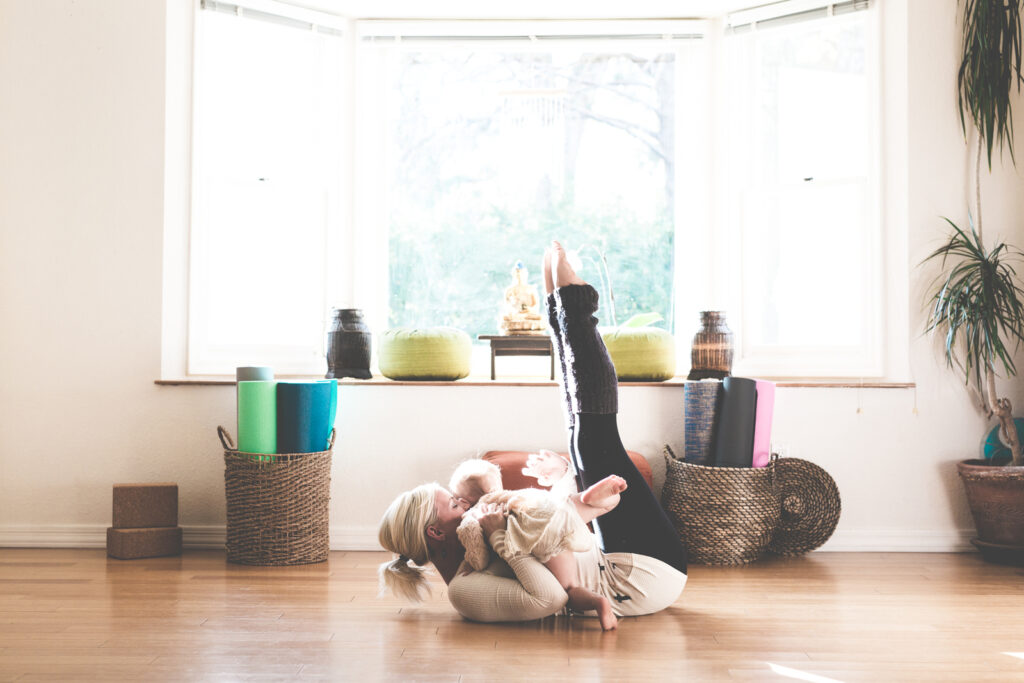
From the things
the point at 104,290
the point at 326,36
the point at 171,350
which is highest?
the point at 326,36

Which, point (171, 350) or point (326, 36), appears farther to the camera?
point (326, 36)

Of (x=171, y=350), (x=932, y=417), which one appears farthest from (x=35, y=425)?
(x=932, y=417)

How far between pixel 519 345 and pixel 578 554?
156 cm

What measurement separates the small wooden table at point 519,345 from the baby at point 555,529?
1.45 m

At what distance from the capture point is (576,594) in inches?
103

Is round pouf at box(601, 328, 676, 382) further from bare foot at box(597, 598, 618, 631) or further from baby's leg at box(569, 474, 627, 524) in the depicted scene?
bare foot at box(597, 598, 618, 631)

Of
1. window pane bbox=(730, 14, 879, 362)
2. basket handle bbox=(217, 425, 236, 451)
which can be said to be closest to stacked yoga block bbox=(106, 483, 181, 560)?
basket handle bbox=(217, 425, 236, 451)

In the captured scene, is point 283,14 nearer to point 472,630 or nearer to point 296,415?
point 296,415

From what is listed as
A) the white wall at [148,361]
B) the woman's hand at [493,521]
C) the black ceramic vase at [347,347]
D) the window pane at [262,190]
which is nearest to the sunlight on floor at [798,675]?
the woman's hand at [493,521]

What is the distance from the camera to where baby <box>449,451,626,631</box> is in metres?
2.52

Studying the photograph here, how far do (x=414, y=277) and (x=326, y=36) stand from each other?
124 cm

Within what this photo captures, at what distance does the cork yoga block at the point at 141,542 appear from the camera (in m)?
3.58

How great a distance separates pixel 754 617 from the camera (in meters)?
2.73

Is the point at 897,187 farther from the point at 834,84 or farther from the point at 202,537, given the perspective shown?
the point at 202,537
